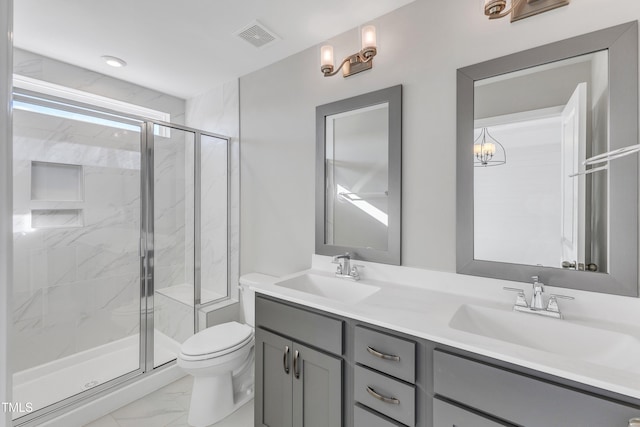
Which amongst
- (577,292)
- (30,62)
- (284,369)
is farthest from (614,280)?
(30,62)

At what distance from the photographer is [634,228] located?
1048 mm

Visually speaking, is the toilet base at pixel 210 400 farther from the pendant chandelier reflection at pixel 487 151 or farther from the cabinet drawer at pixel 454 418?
the pendant chandelier reflection at pixel 487 151

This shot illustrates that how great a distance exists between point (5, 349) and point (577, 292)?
5.87 ft

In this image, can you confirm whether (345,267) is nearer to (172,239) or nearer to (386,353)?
(386,353)

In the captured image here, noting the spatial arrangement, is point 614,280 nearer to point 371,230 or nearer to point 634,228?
point 634,228

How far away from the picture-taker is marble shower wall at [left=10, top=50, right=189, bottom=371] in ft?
6.31

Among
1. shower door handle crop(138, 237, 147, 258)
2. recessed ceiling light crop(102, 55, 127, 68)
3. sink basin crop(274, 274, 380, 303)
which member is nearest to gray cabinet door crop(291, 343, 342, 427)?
sink basin crop(274, 274, 380, 303)

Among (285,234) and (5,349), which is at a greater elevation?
(285,234)

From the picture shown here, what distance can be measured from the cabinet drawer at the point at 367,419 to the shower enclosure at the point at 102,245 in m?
1.69

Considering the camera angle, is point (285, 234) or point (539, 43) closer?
point (539, 43)

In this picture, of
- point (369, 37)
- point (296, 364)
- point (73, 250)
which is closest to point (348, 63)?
point (369, 37)

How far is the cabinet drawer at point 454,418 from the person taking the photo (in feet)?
2.88

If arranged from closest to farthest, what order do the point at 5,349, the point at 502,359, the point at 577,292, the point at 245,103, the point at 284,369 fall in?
the point at 5,349 < the point at 502,359 < the point at 577,292 < the point at 284,369 < the point at 245,103

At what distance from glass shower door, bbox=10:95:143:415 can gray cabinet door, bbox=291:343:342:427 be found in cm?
146
